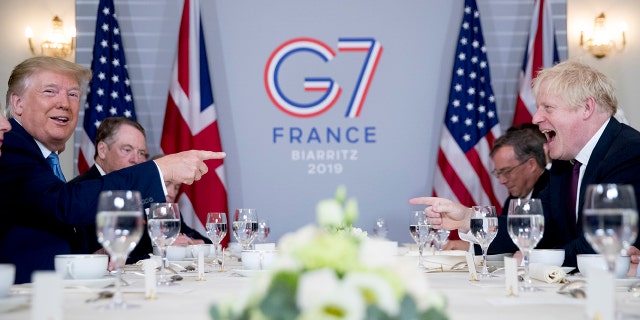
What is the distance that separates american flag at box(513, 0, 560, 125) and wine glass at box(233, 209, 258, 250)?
3029 millimetres

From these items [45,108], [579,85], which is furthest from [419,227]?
[45,108]

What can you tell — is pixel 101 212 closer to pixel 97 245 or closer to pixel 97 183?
pixel 97 183

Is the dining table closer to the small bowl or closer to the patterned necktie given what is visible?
the small bowl

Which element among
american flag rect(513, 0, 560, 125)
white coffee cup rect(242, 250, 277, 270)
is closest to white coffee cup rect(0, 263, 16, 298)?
white coffee cup rect(242, 250, 277, 270)

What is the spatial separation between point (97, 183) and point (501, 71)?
3707mm

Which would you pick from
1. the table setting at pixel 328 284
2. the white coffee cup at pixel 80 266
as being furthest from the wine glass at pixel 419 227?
the white coffee cup at pixel 80 266

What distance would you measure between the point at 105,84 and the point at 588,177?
357 centimetres

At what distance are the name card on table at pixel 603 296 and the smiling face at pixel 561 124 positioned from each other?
76.8 inches

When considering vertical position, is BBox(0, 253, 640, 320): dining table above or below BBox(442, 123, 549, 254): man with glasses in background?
below

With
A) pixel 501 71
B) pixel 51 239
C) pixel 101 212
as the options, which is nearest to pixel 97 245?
pixel 51 239

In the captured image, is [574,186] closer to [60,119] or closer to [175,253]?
[175,253]

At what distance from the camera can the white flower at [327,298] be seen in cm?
79

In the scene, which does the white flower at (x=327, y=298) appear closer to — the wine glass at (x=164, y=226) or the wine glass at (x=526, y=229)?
the wine glass at (x=526, y=229)

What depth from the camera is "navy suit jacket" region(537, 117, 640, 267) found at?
2791mm
